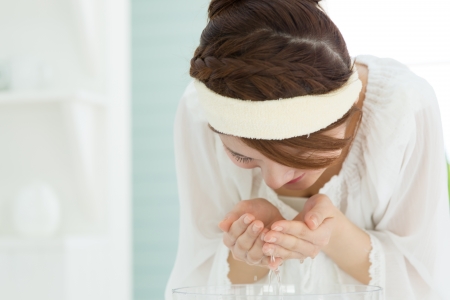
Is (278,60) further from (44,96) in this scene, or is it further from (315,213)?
(44,96)

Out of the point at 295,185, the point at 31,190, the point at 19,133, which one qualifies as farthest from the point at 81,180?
the point at 295,185

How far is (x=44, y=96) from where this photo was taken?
8.05ft

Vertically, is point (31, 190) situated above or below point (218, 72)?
below

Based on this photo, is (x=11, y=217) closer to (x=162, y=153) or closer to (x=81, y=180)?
(x=81, y=180)

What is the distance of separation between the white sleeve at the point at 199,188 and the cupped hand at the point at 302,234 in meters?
0.34

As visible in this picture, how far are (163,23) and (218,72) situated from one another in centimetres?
226

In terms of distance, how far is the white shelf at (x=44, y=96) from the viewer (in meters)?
2.41

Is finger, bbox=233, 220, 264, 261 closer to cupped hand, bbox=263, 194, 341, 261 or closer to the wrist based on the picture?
cupped hand, bbox=263, 194, 341, 261

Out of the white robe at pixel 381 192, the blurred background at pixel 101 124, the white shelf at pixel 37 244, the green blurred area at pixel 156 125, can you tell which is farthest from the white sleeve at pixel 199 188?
the green blurred area at pixel 156 125

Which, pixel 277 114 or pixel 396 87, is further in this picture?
pixel 396 87

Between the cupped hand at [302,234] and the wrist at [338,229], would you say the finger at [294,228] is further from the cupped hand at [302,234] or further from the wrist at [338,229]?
the wrist at [338,229]

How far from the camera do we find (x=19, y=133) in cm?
265

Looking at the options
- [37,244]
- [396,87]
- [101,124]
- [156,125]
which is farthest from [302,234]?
[156,125]

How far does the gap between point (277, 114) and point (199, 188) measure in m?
0.53
